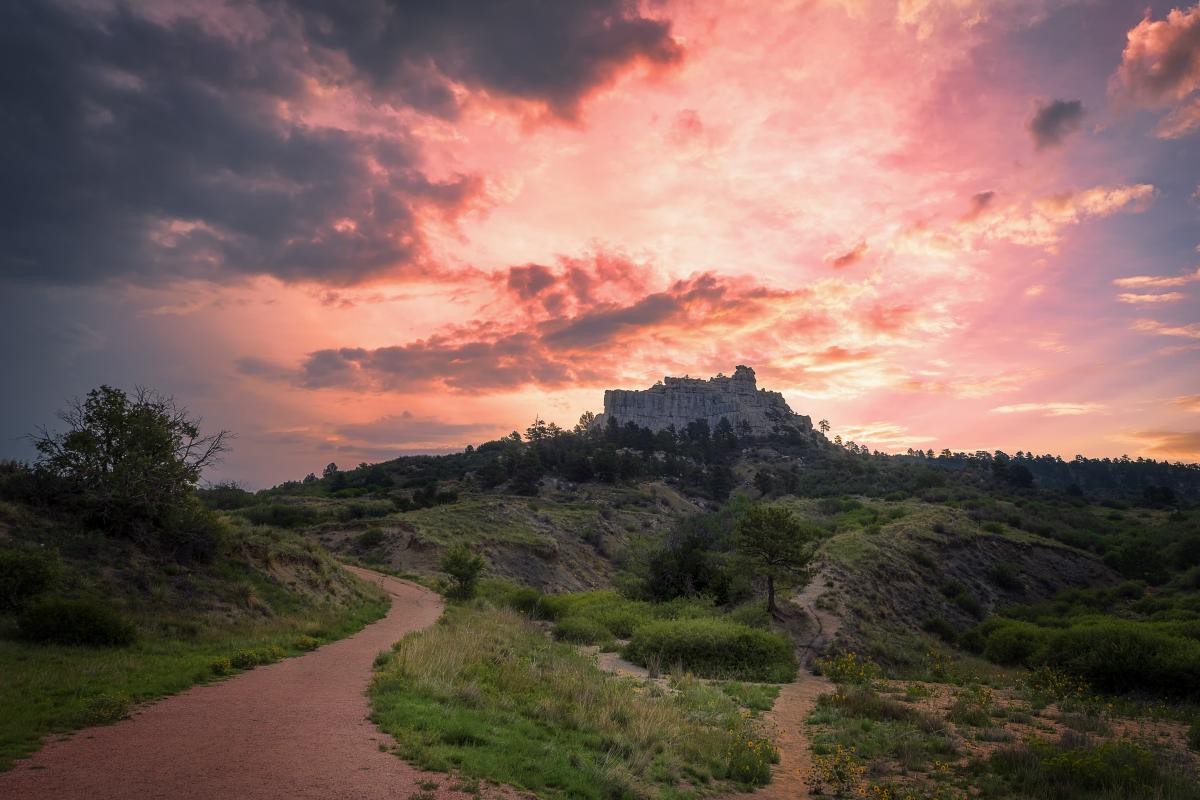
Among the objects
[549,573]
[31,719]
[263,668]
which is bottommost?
[549,573]

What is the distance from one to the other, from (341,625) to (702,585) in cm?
2436

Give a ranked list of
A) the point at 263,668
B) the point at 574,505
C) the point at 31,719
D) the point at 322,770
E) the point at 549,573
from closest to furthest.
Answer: the point at 322,770 < the point at 31,719 < the point at 263,668 < the point at 549,573 < the point at 574,505

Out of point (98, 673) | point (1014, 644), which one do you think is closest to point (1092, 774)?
point (98, 673)

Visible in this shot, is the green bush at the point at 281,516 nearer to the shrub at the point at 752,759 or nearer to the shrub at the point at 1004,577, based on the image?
the shrub at the point at 752,759

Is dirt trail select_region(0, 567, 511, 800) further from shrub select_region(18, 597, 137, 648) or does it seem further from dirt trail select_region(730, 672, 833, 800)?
dirt trail select_region(730, 672, 833, 800)

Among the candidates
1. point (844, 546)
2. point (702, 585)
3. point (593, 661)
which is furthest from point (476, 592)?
point (844, 546)

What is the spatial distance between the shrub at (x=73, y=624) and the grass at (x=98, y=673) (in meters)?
0.44

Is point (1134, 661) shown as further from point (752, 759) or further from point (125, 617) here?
point (125, 617)

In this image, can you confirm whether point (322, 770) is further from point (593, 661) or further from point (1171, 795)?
point (593, 661)

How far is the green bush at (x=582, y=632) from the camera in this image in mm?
32062

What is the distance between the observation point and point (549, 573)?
209 ft

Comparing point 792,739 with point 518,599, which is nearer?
point 792,739

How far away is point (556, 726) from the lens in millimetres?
13086

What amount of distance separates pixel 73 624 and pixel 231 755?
10.5 meters
